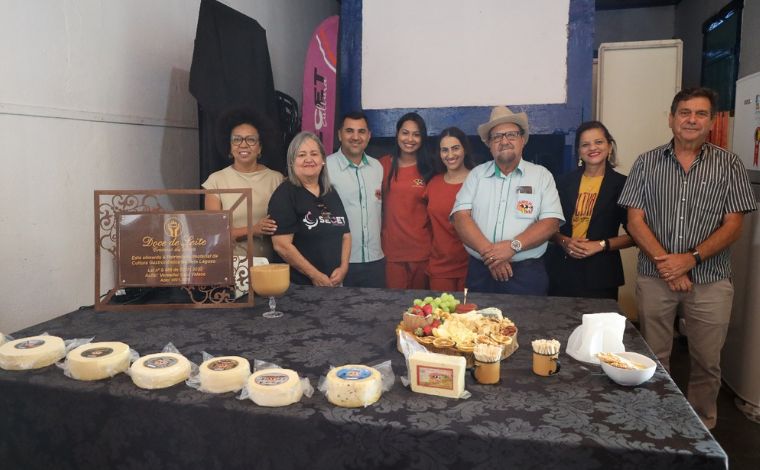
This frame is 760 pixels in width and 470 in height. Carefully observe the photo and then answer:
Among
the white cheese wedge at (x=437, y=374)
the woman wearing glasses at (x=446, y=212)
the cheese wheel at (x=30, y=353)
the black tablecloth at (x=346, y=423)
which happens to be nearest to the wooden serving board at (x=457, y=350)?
the black tablecloth at (x=346, y=423)

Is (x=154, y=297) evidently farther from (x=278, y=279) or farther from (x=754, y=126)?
(x=754, y=126)

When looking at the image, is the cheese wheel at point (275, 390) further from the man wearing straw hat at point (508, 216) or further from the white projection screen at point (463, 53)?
the white projection screen at point (463, 53)

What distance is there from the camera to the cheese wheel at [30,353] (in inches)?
48.6

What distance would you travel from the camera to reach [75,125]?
2.43m

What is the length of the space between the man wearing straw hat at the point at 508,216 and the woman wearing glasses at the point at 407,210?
36 centimetres

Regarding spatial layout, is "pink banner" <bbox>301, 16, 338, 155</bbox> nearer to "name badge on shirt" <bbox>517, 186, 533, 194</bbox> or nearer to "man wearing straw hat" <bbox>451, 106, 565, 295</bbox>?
"man wearing straw hat" <bbox>451, 106, 565, 295</bbox>

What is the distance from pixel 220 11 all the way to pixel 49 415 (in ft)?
7.82

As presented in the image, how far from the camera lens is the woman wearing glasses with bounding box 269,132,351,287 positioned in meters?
2.45

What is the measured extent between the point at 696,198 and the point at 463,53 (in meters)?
1.59

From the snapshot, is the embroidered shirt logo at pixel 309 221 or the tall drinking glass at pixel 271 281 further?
the embroidered shirt logo at pixel 309 221

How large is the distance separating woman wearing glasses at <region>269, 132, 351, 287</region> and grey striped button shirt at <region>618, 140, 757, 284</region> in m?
1.37

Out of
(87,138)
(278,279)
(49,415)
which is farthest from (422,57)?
(49,415)

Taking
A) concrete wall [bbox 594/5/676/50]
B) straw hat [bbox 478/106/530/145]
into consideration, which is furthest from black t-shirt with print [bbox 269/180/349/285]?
concrete wall [bbox 594/5/676/50]

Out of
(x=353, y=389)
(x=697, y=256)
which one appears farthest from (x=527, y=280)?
(x=353, y=389)
